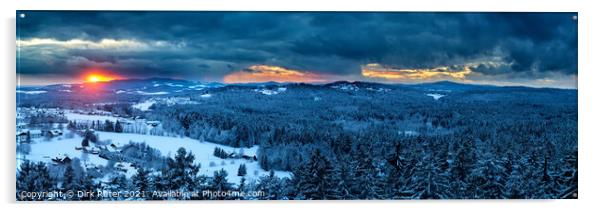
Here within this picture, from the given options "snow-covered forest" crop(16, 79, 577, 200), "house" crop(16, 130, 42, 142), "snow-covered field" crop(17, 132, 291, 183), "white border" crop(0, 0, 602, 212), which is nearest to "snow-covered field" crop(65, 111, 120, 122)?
"snow-covered forest" crop(16, 79, 577, 200)

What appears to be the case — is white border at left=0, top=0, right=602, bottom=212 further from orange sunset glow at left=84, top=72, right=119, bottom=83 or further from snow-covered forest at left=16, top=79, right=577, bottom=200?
orange sunset glow at left=84, top=72, right=119, bottom=83

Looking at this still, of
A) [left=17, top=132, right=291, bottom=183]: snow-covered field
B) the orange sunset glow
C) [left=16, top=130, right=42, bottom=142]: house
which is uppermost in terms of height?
the orange sunset glow

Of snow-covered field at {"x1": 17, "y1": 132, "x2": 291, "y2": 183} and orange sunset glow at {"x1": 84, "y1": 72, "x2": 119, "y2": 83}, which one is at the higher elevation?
orange sunset glow at {"x1": 84, "y1": 72, "x2": 119, "y2": 83}
